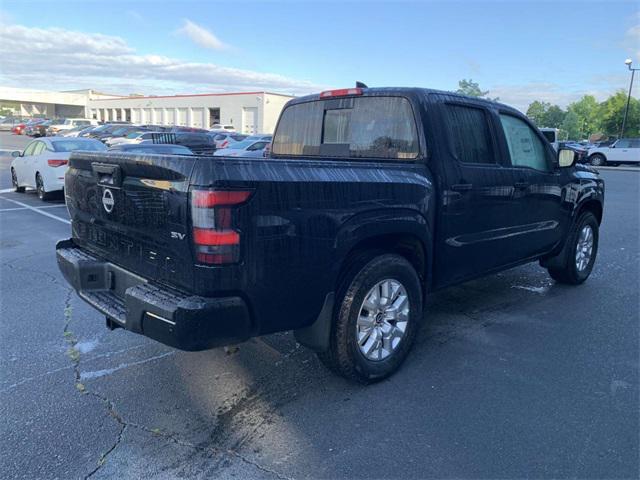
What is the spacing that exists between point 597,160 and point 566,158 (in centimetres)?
3255

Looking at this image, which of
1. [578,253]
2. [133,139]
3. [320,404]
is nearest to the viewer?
→ [320,404]

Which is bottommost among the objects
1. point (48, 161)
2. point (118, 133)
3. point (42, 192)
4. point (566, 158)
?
point (42, 192)

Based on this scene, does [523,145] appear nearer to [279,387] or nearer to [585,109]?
[279,387]

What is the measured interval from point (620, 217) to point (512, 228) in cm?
854

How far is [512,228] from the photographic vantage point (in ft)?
15.2

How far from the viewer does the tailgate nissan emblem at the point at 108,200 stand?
3178mm

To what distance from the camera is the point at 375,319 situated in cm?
344

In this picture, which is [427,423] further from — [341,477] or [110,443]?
[110,443]

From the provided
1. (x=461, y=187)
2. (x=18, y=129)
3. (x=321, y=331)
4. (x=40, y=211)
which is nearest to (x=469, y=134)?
(x=461, y=187)

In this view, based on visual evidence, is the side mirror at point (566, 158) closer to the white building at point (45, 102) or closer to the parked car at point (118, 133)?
the parked car at point (118, 133)

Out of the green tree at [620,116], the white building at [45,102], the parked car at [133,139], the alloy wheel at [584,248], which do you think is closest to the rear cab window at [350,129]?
the alloy wheel at [584,248]

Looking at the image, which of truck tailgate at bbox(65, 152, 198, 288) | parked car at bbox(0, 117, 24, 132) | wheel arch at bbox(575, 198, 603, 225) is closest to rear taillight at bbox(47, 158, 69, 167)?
truck tailgate at bbox(65, 152, 198, 288)

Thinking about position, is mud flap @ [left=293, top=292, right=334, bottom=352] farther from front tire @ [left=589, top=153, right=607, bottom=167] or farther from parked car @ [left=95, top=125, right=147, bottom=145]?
front tire @ [left=589, top=153, right=607, bottom=167]

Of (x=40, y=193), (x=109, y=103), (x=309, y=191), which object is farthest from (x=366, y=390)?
(x=109, y=103)
